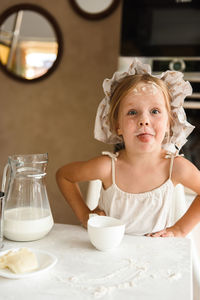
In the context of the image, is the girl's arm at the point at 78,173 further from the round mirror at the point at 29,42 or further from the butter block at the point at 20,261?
the round mirror at the point at 29,42

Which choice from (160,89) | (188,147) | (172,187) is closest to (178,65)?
(188,147)

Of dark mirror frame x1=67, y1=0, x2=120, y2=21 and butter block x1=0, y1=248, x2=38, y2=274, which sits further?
dark mirror frame x1=67, y1=0, x2=120, y2=21

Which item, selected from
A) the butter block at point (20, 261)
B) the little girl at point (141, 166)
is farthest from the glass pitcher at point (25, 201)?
the little girl at point (141, 166)

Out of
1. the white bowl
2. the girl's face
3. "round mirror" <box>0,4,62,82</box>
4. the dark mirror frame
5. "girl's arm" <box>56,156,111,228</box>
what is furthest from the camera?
"round mirror" <box>0,4,62,82</box>

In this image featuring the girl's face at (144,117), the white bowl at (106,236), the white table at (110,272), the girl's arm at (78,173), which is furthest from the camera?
the girl's arm at (78,173)

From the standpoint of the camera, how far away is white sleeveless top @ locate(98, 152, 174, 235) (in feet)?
4.00

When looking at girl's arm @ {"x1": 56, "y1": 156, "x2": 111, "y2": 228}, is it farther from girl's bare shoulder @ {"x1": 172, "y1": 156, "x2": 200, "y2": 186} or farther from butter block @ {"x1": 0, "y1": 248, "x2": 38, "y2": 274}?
butter block @ {"x1": 0, "y1": 248, "x2": 38, "y2": 274}

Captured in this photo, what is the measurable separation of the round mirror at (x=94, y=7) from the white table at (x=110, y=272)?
6.52ft

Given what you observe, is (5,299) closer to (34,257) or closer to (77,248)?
(34,257)

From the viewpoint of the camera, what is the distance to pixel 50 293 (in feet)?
2.05

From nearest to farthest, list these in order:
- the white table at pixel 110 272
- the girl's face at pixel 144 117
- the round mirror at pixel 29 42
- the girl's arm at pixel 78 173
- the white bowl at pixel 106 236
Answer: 1. the white table at pixel 110 272
2. the white bowl at pixel 106 236
3. the girl's face at pixel 144 117
4. the girl's arm at pixel 78 173
5. the round mirror at pixel 29 42

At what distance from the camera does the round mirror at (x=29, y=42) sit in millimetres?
2656

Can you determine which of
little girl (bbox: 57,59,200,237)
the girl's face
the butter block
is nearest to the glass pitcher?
the butter block

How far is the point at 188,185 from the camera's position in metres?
1.25
